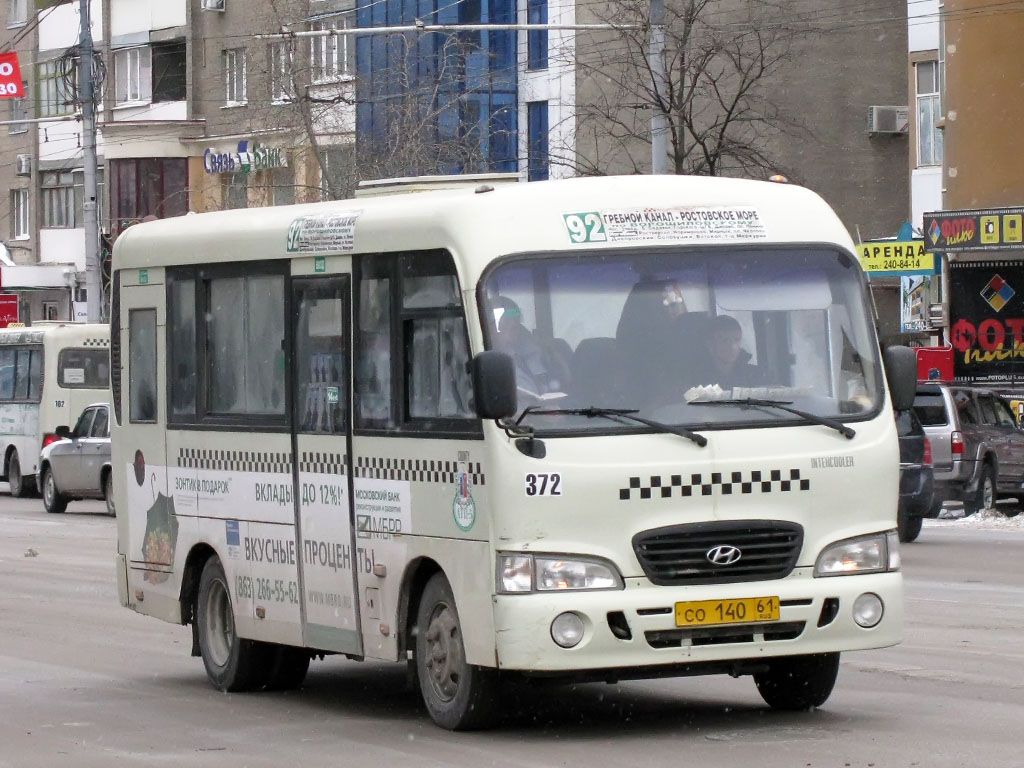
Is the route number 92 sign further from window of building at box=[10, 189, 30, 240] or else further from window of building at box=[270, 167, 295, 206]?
window of building at box=[10, 189, 30, 240]

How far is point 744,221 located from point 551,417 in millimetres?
1421

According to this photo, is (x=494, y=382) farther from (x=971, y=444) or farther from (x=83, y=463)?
(x=83, y=463)

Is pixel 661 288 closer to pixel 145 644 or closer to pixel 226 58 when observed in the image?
pixel 145 644

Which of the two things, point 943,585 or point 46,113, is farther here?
point 46,113

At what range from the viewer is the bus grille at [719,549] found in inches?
373

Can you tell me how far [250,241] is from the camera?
1188cm

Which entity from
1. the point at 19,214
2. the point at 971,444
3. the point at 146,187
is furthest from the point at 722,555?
the point at 19,214

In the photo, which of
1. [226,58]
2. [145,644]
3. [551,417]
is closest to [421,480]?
[551,417]

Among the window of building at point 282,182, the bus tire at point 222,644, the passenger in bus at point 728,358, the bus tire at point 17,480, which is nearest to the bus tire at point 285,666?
the bus tire at point 222,644

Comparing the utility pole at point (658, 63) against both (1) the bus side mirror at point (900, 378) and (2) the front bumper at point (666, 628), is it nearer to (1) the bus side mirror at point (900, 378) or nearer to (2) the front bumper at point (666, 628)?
(1) the bus side mirror at point (900, 378)

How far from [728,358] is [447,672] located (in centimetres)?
192

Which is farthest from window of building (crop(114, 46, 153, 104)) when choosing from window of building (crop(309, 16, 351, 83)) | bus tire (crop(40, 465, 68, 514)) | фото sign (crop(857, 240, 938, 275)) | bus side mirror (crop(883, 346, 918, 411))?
bus side mirror (crop(883, 346, 918, 411))

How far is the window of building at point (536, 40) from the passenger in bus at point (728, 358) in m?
41.5

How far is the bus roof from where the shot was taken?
9.88m
